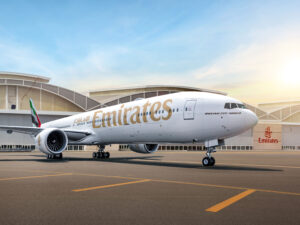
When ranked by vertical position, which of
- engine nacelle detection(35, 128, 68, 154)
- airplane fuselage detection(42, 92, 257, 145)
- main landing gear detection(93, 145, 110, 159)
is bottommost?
main landing gear detection(93, 145, 110, 159)

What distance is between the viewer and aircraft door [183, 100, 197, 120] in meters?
16.5

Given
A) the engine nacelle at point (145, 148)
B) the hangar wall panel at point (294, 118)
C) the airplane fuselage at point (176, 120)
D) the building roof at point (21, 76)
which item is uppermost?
the building roof at point (21, 76)

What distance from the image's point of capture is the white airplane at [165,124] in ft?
50.4

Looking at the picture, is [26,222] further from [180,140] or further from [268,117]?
[268,117]

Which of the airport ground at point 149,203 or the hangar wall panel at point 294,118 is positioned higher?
the hangar wall panel at point 294,118

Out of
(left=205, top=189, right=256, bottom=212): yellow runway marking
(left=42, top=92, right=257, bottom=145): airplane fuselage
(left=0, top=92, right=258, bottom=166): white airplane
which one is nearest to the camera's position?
(left=205, top=189, right=256, bottom=212): yellow runway marking

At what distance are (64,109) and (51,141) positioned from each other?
4042 centimetres

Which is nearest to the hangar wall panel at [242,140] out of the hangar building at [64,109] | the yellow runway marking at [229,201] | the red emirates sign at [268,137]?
the hangar building at [64,109]

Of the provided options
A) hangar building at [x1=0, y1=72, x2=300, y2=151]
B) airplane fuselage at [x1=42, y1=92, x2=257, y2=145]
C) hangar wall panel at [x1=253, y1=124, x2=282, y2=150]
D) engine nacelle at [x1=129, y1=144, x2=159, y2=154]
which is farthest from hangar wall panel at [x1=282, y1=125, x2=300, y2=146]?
airplane fuselage at [x1=42, y1=92, x2=257, y2=145]

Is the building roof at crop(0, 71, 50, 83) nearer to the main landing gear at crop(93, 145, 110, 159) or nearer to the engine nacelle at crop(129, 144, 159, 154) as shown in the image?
the main landing gear at crop(93, 145, 110, 159)

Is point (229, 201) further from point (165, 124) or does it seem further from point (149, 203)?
point (165, 124)

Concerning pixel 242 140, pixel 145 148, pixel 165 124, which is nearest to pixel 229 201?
pixel 165 124

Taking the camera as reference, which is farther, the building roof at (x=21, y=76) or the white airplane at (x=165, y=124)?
the building roof at (x=21, y=76)

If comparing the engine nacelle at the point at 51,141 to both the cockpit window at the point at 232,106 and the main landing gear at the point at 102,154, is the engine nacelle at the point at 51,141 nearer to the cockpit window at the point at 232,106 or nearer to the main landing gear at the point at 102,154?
the main landing gear at the point at 102,154
